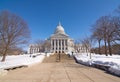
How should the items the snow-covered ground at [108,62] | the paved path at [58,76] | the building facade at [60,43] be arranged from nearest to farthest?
the paved path at [58,76] → the snow-covered ground at [108,62] → the building facade at [60,43]

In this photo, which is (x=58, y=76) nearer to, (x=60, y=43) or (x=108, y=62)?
(x=108, y=62)

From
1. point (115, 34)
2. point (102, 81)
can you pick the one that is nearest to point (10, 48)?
point (115, 34)

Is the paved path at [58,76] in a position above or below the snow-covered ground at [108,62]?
below

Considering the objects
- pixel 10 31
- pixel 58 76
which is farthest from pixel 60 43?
pixel 58 76

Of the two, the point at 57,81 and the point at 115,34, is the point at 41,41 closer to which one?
the point at 115,34

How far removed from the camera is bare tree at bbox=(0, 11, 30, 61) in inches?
1021

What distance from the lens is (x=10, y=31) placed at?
2709 centimetres

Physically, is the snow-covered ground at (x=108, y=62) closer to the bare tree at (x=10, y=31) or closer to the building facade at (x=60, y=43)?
the bare tree at (x=10, y=31)

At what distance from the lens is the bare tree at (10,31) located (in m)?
25.9

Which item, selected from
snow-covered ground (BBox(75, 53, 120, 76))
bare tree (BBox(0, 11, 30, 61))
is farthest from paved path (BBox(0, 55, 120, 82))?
bare tree (BBox(0, 11, 30, 61))

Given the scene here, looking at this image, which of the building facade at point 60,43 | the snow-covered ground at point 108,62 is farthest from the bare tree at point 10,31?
the building facade at point 60,43

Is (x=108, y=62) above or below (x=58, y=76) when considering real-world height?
above

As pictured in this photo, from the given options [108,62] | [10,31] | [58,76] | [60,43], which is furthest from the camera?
[60,43]

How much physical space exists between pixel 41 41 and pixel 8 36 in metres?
56.6
